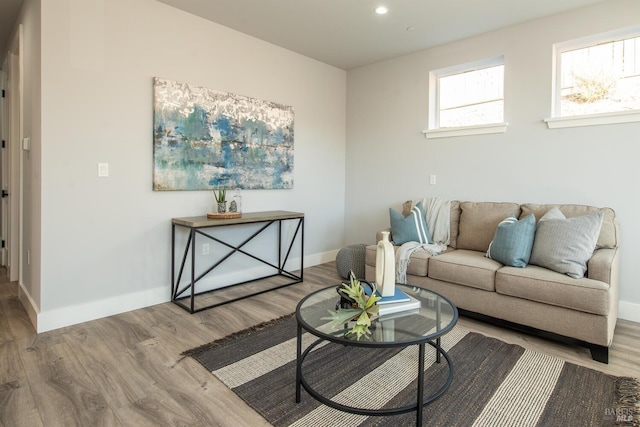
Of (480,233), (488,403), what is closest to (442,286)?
(480,233)

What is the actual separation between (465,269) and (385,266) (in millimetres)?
1169

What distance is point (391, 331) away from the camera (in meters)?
1.66

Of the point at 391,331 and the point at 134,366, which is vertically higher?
the point at 391,331

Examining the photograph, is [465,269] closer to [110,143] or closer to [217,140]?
[217,140]

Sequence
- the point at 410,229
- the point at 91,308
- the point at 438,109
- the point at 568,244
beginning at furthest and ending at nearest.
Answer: the point at 438,109 < the point at 410,229 < the point at 91,308 < the point at 568,244

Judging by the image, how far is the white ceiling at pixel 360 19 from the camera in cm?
301

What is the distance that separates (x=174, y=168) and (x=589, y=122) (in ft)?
11.7

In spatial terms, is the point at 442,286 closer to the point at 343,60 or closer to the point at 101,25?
the point at 343,60

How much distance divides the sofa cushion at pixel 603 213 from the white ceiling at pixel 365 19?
1.68 meters

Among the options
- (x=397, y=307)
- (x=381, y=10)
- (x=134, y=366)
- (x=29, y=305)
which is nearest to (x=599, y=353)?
(x=397, y=307)

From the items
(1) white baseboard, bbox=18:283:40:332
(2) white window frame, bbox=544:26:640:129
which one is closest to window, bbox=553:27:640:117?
(2) white window frame, bbox=544:26:640:129

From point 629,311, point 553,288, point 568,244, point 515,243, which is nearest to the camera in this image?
point 553,288

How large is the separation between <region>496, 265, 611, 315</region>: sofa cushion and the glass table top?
2.53 feet

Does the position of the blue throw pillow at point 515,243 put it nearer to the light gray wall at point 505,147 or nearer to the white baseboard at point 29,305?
the light gray wall at point 505,147
